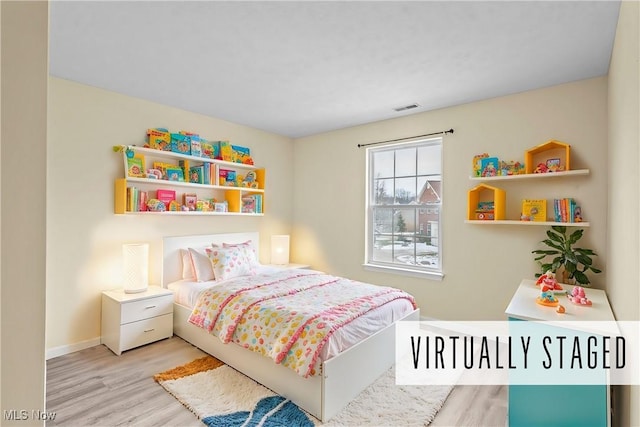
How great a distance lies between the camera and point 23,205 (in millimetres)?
606

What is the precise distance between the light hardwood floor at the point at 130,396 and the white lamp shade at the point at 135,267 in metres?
0.60

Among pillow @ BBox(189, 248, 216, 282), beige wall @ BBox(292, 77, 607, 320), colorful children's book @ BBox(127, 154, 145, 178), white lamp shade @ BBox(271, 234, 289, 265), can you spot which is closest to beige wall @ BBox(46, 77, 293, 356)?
colorful children's book @ BBox(127, 154, 145, 178)

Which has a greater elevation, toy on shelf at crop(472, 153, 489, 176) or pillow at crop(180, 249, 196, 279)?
toy on shelf at crop(472, 153, 489, 176)

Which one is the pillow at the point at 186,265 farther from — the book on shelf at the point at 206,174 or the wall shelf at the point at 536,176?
the wall shelf at the point at 536,176

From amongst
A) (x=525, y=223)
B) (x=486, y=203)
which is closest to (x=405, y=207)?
(x=486, y=203)

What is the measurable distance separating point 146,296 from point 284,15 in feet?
8.89

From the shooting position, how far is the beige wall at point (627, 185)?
141 centimetres

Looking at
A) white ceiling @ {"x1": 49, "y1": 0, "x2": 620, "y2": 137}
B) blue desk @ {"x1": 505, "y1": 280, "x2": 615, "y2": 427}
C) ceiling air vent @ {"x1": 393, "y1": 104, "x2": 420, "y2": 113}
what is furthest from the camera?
ceiling air vent @ {"x1": 393, "y1": 104, "x2": 420, "y2": 113}

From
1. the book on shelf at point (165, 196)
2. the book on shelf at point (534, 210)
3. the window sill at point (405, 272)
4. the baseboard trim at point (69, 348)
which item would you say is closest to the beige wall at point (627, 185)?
the book on shelf at point (534, 210)

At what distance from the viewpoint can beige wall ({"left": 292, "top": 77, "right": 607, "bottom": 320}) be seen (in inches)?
109

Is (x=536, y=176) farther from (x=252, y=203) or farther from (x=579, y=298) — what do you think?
(x=252, y=203)

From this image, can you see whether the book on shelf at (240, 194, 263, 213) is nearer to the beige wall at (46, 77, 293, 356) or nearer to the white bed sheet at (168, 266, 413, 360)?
the beige wall at (46, 77, 293, 356)

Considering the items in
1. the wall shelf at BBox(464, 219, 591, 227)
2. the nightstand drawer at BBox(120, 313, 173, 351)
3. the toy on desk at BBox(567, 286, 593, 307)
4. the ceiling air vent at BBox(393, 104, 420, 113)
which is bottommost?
the nightstand drawer at BBox(120, 313, 173, 351)

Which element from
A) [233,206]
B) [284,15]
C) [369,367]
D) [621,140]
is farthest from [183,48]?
[621,140]
